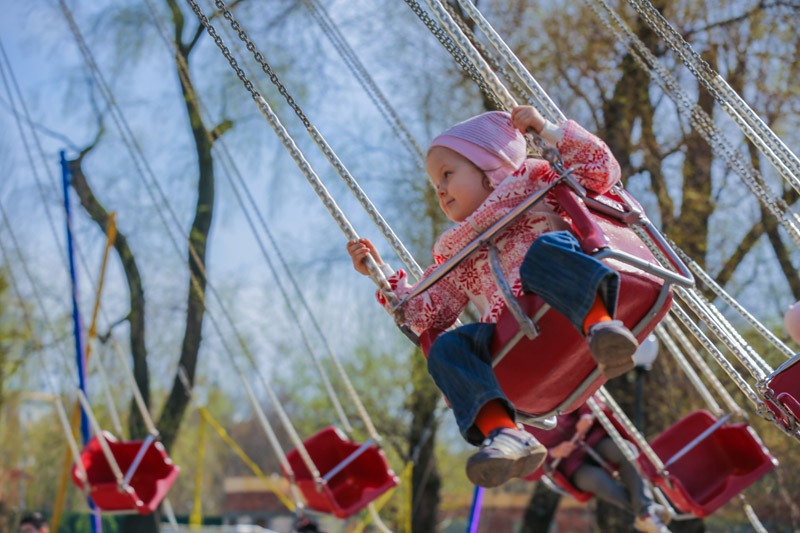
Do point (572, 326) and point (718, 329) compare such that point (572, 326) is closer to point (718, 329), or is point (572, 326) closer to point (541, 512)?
point (718, 329)

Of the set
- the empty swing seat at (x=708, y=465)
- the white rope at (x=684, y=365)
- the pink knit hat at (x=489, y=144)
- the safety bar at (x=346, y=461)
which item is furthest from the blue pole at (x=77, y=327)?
the pink knit hat at (x=489, y=144)

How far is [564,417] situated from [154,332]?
9.21 meters

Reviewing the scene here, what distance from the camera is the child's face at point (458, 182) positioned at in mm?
2387

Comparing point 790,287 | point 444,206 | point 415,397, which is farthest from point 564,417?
point 415,397

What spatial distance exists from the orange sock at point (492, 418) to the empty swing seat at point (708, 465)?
323cm

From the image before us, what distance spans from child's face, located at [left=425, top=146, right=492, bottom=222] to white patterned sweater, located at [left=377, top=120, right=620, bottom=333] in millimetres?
79

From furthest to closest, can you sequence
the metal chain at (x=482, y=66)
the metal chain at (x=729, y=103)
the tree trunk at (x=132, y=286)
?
the tree trunk at (x=132, y=286)
the metal chain at (x=729, y=103)
the metal chain at (x=482, y=66)

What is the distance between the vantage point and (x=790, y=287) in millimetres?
8805

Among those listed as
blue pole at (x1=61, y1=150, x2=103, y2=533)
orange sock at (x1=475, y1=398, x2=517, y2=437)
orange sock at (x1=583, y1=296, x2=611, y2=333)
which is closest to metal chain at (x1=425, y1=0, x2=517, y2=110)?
orange sock at (x1=583, y1=296, x2=611, y2=333)

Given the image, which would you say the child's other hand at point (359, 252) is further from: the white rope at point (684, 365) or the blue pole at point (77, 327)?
the blue pole at point (77, 327)

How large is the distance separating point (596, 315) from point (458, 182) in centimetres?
62

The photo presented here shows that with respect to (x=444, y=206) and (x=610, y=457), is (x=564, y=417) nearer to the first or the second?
(x=610, y=457)

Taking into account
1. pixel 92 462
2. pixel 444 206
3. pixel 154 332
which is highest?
pixel 154 332

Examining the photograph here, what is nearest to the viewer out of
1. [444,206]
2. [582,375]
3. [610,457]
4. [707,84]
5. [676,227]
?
[582,375]
